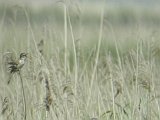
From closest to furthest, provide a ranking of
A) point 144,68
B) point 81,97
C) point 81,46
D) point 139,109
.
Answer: point 144,68 → point 139,109 → point 81,97 → point 81,46

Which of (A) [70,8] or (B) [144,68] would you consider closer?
(B) [144,68]

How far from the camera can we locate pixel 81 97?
2.89 m

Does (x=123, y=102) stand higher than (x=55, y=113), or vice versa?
(x=123, y=102)

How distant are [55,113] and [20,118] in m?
0.29

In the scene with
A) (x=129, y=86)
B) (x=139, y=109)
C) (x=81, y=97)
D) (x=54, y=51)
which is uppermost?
(x=54, y=51)

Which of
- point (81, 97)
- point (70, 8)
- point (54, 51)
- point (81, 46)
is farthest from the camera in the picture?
point (81, 46)

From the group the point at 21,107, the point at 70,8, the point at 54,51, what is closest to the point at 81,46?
the point at 54,51

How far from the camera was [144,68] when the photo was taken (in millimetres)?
2467

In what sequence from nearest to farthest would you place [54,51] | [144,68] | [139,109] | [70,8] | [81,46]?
[144,68]
[139,109]
[70,8]
[54,51]
[81,46]

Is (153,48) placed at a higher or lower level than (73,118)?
higher

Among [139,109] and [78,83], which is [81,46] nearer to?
[78,83]

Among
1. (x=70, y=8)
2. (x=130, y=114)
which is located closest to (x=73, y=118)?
(x=130, y=114)

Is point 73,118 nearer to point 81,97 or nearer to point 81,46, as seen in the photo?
point 81,97

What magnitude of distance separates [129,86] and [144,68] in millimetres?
1098
